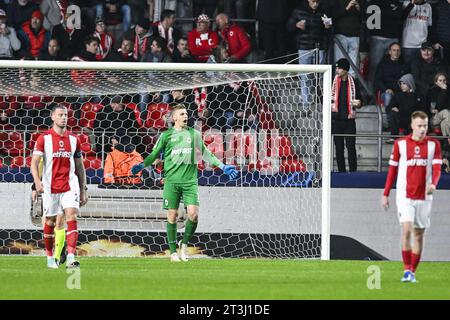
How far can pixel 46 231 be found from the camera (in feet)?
43.4

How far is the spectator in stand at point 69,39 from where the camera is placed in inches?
791

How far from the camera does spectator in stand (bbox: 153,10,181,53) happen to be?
20.4m

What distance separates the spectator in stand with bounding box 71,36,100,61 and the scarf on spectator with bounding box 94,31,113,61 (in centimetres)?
21

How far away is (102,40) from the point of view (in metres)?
20.3

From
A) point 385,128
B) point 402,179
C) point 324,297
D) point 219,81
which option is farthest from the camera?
point 385,128

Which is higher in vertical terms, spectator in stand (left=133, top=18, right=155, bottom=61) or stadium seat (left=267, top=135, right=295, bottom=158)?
spectator in stand (left=133, top=18, right=155, bottom=61)

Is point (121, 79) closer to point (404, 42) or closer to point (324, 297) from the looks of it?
point (404, 42)

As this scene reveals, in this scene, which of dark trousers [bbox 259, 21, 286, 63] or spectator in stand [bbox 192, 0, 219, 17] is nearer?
dark trousers [bbox 259, 21, 286, 63]

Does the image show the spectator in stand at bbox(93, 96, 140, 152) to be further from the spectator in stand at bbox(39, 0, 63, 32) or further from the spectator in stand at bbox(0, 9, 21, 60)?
the spectator in stand at bbox(39, 0, 63, 32)

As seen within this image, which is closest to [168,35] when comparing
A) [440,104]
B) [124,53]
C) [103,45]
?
[124,53]

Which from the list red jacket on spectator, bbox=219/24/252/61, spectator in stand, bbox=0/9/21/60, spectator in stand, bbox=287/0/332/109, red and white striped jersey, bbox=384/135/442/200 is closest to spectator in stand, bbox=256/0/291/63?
spectator in stand, bbox=287/0/332/109
